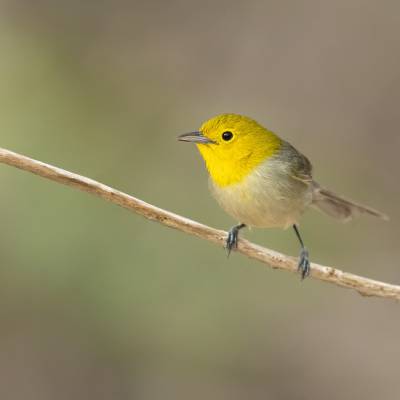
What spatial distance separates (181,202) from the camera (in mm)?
8328

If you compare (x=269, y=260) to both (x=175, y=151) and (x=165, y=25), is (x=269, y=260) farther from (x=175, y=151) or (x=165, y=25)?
(x=165, y=25)

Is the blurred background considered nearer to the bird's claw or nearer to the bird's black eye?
the bird's claw

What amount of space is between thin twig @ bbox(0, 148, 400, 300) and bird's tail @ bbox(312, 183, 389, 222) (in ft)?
4.39

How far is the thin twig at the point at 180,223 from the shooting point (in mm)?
4715

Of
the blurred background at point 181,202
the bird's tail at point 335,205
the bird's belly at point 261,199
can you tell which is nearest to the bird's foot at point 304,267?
the bird's belly at point 261,199

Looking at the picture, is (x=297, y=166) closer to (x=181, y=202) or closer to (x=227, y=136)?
(x=227, y=136)

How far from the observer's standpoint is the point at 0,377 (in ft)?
27.2

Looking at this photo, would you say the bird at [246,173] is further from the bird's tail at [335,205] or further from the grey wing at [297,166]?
the bird's tail at [335,205]

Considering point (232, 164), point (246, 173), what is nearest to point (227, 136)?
point (232, 164)

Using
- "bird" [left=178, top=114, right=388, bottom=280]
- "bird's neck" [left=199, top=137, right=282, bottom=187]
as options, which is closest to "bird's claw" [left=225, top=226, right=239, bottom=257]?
"bird" [left=178, top=114, right=388, bottom=280]

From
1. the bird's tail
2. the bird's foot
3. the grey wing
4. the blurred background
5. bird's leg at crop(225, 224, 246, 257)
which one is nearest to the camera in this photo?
the bird's foot

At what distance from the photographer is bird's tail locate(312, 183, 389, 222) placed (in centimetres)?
689

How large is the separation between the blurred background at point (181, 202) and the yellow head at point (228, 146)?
2079 mm

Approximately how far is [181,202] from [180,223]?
10.7ft
